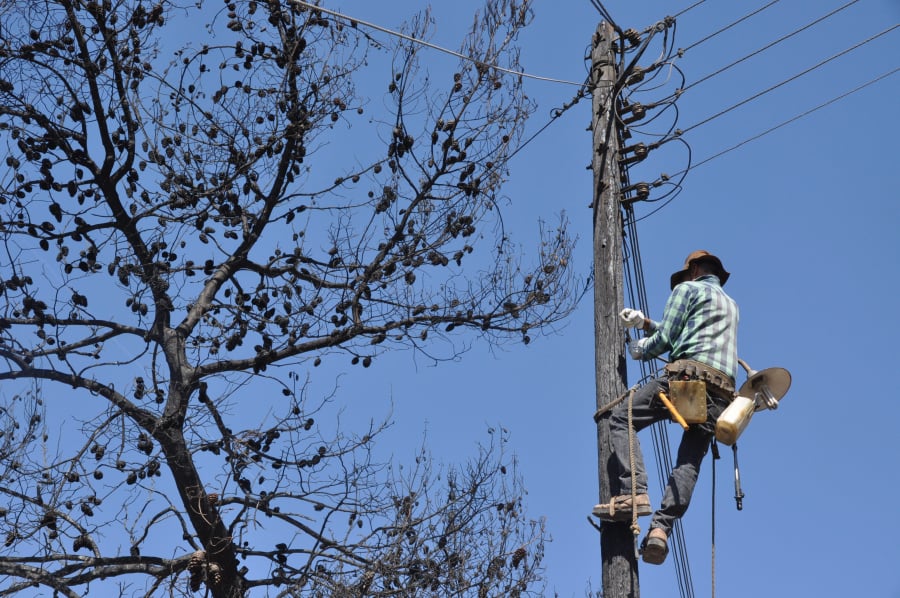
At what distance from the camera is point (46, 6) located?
31.9 ft

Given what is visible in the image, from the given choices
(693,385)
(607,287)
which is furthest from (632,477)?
(607,287)

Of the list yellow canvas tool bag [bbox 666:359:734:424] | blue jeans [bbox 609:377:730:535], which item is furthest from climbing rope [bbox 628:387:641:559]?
yellow canvas tool bag [bbox 666:359:734:424]

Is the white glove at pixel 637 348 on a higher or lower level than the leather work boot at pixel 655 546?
higher

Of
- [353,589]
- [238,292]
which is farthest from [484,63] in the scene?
[353,589]

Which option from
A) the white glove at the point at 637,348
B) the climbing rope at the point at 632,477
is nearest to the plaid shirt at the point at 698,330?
the white glove at the point at 637,348

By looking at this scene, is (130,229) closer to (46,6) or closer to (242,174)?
(242,174)

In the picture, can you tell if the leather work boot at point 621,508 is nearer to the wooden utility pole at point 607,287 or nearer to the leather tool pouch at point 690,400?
the wooden utility pole at point 607,287

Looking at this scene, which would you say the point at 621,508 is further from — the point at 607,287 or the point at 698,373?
the point at 607,287

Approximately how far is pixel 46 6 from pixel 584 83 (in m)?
4.84

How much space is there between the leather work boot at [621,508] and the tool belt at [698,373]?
0.75 m

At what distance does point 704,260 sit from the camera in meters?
7.24

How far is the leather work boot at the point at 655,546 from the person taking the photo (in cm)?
605

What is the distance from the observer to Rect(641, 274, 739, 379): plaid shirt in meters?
6.67

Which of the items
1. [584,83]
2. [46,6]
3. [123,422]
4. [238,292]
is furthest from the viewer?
[238,292]
